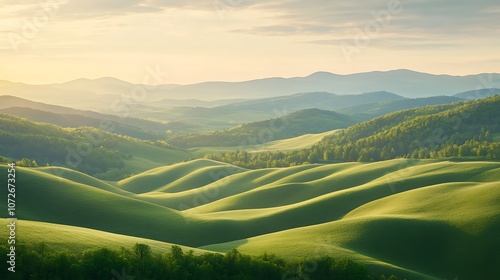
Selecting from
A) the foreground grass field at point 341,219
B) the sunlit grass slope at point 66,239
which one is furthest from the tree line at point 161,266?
the foreground grass field at point 341,219

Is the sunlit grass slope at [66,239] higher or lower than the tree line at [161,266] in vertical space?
higher

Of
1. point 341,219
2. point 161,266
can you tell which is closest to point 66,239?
point 161,266

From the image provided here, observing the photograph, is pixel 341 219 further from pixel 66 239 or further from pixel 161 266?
pixel 66 239

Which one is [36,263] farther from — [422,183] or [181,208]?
[181,208]

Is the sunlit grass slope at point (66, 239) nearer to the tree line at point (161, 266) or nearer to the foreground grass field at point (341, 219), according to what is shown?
the foreground grass field at point (341, 219)

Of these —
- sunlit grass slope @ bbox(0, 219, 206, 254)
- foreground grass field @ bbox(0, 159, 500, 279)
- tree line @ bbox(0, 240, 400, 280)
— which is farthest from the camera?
foreground grass field @ bbox(0, 159, 500, 279)

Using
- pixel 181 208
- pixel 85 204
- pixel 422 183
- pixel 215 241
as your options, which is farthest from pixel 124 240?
pixel 181 208

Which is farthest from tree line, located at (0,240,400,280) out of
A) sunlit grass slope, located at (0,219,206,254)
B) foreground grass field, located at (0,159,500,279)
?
foreground grass field, located at (0,159,500,279)

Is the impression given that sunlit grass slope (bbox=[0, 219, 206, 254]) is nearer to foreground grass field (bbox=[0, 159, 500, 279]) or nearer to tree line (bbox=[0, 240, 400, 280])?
foreground grass field (bbox=[0, 159, 500, 279])
